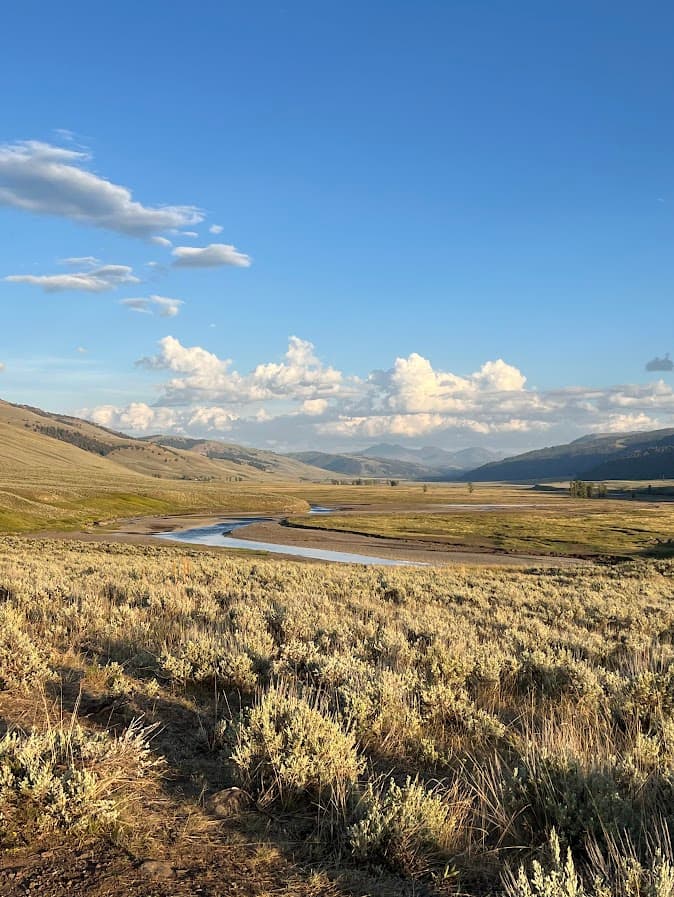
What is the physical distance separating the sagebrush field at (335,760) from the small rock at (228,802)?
0.6 inches

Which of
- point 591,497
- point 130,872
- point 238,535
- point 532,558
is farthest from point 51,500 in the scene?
point 591,497

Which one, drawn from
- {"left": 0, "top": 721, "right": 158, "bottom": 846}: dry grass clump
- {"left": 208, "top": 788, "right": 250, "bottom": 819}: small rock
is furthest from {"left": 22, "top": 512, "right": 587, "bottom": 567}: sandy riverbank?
{"left": 0, "top": 721, "right": 158, "bottom": 846}: dry grass clump

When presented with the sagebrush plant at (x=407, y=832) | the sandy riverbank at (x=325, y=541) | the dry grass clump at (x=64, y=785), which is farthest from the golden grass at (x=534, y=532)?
the dry grass clump at (x=64, y=785)

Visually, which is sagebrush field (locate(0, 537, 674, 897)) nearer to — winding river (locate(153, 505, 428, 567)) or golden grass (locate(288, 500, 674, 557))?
winding river (locate(153, 505, 428, 567))

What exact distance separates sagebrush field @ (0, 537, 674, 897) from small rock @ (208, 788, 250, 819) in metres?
0.02

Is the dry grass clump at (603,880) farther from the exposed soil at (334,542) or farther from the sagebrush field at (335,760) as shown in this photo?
the exposed soil at (334,542)

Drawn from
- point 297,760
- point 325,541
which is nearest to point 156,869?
point 297,760

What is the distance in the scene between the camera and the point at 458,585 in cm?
2427

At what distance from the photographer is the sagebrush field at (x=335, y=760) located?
12.6 feet

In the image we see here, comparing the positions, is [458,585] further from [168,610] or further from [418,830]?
[418,830]

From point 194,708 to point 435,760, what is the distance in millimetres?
2904

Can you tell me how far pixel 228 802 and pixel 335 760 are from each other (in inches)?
34.8

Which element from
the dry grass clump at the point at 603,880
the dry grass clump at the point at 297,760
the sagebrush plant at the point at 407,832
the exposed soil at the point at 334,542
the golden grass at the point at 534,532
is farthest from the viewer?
the golden grass at the point at 534,532

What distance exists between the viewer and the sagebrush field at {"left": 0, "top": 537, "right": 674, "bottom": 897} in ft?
12.6
